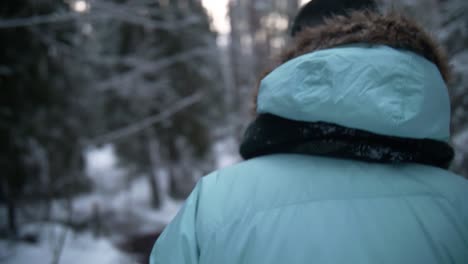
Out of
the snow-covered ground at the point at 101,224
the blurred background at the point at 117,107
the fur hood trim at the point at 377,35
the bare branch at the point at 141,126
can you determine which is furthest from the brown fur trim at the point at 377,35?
the snow-covered ground at the point at 101,224

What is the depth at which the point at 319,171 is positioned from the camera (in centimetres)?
117

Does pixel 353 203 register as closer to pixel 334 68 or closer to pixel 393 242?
pixel 393 242

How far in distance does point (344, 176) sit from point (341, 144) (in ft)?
0.45

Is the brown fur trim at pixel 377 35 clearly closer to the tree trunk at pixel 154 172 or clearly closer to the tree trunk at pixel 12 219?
the tree trunk at pixel 12 219

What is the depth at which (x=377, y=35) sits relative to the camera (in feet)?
4.33

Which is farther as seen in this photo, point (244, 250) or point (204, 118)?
point (204, 118)

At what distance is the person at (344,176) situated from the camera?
3.30 ft

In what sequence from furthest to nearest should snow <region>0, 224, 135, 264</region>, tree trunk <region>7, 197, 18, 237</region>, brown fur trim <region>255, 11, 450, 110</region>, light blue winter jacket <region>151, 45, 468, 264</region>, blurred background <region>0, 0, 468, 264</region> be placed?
tree trunk <region>7, 197, 18, 237</region>, snow <region>0, 224, 135, 264</region>, blurred background <region>0, 0, 468, 264</region>, brown fur trim <region>255, 11, 450, 110</region>, light blue winter jacket <region>151, 45, 468, 264</region>

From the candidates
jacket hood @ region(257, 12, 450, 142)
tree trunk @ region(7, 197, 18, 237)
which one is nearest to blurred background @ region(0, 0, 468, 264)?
tree trunk @ region(7, 197, 18, 237)

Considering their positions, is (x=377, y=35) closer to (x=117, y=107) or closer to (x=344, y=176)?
(x=344, y=176)

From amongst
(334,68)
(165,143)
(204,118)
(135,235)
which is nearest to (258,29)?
(204,118)

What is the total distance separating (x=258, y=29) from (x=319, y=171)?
11.2 m

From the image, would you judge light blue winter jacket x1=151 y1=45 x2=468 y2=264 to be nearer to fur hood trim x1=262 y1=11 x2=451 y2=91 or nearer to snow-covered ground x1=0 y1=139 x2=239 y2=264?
fur hood trim x1=262 y1=11 x2=451 y2=91

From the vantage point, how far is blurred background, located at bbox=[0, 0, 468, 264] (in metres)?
4.41
